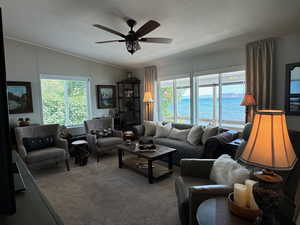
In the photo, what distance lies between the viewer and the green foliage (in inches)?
188

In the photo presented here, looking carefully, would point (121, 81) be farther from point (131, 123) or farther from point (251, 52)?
point (251, 52)

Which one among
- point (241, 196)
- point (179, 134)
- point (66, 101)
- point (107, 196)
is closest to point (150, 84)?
point (179, 134)

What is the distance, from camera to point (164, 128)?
14.6 feet

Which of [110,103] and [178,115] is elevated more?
[110,103]

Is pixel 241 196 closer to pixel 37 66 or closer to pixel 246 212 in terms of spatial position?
pixel 246 212

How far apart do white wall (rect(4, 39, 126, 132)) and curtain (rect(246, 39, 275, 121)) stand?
Answer: 423 cm

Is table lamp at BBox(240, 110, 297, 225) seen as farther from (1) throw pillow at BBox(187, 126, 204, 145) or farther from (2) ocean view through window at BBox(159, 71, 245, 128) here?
(2) ocean view through window at BBox(159, 71, 245, 128)

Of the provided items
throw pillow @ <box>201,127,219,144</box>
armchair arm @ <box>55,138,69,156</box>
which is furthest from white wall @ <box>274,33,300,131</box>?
armchair arm @ <box>55,138,69,156</box>

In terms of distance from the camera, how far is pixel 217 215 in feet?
4.09

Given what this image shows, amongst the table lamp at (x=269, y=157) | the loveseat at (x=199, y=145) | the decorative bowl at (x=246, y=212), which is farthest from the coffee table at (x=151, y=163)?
the table lamp at (x=269, y=157)

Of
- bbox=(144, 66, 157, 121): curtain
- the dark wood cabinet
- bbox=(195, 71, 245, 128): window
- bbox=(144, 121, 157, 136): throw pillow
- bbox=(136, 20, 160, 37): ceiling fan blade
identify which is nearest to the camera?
bbox=(136, 20, 160, 37): ceiling fan blade

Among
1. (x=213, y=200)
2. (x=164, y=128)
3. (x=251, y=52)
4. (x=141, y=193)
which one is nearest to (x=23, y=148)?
(x=141, y=193)

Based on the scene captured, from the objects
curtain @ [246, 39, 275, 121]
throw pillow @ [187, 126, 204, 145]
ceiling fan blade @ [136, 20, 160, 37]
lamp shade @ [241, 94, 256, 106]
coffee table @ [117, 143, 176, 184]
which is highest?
ceiling fan blade @ [136, 20, 160, 37]

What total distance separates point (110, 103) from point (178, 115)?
2310mm
